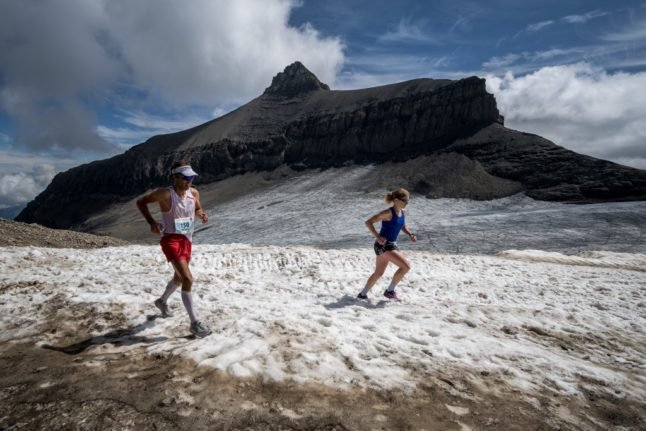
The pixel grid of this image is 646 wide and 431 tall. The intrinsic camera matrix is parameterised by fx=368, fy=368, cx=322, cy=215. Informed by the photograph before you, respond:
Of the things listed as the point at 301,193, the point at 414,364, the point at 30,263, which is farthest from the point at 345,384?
the point at 301,193

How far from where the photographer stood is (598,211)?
4650cm

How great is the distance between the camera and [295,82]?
162 m

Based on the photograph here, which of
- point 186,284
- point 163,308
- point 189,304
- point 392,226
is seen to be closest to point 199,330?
point 189,304

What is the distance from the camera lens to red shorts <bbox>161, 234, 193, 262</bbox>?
5.68 meters

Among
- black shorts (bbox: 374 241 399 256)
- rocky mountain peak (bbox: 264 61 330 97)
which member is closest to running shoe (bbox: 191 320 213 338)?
black shorts (bbox: 374 241 399 256)

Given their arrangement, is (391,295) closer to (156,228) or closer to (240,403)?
(240,403)

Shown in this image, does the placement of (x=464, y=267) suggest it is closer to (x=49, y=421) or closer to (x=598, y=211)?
(x=49, y=421)

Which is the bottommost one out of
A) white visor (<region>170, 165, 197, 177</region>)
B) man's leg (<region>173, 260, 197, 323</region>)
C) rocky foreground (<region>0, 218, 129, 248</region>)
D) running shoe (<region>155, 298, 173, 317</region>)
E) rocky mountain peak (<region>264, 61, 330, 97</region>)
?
running shoe (<region>155, 298, 173, 317</region>)

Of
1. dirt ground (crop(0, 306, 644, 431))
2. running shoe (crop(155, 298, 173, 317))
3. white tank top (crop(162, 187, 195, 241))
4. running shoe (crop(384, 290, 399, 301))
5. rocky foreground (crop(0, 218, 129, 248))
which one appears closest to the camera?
dirt ground (crop(0, 306, 644, 431))

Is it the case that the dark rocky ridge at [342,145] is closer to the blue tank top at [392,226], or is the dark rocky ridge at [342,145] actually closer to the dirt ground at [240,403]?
the blue tank top at [392,226]

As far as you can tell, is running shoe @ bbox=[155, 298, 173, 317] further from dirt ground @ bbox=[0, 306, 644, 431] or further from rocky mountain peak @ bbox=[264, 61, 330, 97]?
rocky mountain peak @ bbox=[264, 61, 330, 97]

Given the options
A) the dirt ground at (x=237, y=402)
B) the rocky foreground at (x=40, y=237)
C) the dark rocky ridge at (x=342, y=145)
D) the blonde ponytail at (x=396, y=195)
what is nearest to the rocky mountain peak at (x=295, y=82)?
the dark rocky ridge at (x=342, y=145)

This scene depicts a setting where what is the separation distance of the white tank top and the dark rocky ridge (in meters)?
68.6

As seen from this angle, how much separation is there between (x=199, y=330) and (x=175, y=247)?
1.33 meters
